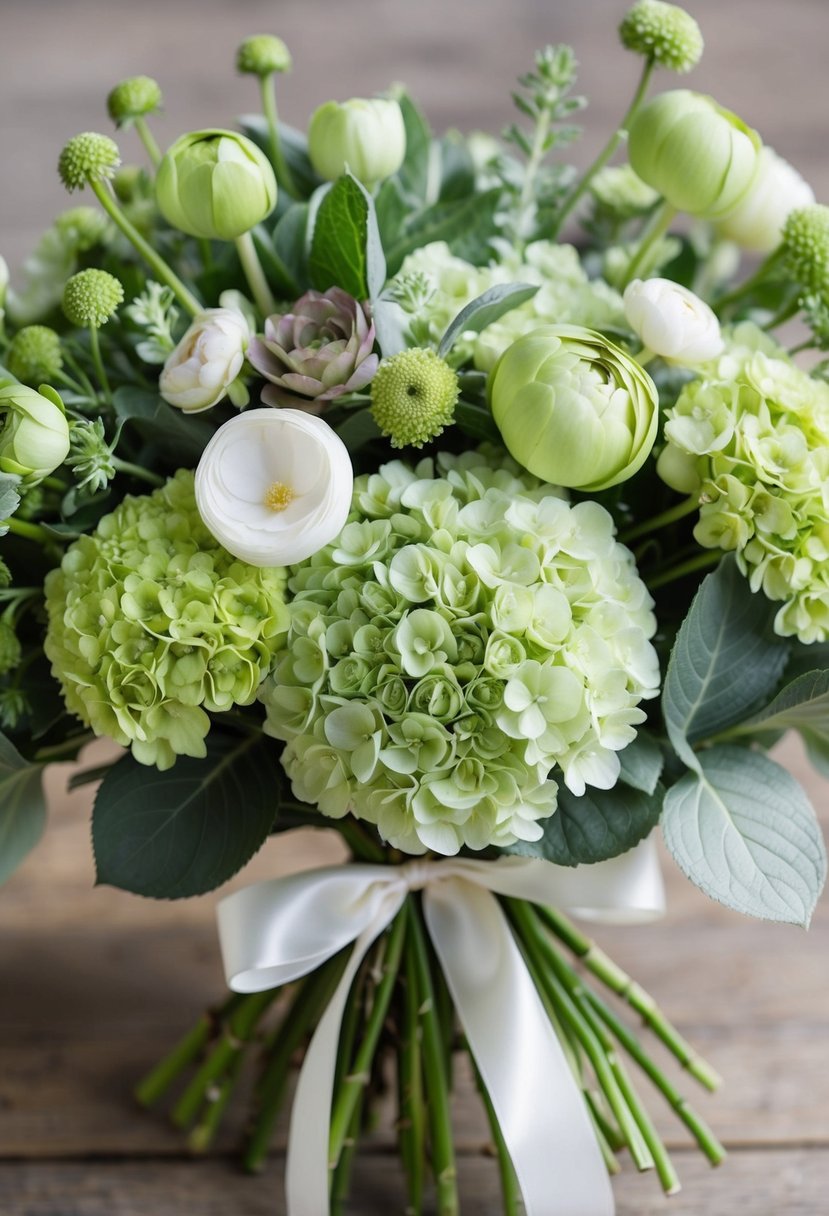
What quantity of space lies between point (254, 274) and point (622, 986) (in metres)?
0.48

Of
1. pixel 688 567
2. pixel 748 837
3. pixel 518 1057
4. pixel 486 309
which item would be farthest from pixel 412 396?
pixel 518 1057

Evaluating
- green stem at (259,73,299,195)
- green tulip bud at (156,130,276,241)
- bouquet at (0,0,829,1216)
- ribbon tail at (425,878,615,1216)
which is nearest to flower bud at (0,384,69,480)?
bouquet at (0,0,829,1216)

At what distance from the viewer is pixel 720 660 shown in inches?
24.2

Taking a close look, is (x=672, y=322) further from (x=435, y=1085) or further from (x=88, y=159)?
(x=435, y=1085)

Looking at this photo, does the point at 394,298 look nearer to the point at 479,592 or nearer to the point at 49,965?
the point at 479,592

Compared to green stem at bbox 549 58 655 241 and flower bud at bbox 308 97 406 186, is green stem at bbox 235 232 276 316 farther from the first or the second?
green stem at bbox 549 58 655 241

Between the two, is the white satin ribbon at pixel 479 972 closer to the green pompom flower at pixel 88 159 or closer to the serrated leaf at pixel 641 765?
the serrated leaf at pixel 641 765

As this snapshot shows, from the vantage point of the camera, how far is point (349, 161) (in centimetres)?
64

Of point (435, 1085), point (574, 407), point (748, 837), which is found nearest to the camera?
point (574, 407)

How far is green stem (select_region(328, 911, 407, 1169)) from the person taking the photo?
2.32 ft

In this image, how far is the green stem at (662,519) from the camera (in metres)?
0.59

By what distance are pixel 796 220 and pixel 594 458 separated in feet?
0.70

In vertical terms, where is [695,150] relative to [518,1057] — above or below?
above

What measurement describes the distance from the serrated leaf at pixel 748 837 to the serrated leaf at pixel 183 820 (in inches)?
8.2
